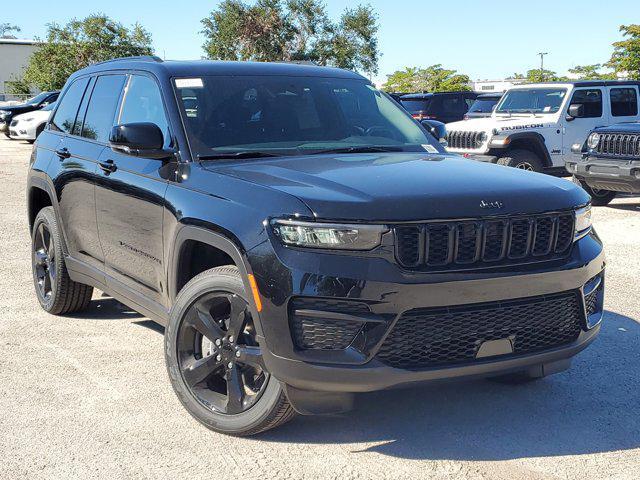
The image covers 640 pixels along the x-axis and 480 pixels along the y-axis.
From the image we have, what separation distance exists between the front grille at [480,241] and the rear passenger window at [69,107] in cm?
338

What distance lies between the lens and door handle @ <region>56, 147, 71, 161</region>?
5.87 metres

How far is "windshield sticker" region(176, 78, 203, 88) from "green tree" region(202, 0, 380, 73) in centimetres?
4748

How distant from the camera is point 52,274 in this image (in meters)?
6.31

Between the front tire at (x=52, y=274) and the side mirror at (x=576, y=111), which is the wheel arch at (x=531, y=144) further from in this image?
the front tire at (x=52, y=274)

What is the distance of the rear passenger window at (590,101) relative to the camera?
15.2 meters

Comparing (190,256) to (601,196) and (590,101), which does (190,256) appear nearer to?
(601,196)

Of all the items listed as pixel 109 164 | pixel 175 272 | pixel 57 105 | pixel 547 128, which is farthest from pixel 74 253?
pixel 547 128

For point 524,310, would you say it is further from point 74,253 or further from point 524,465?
point 74,253

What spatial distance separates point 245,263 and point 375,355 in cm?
68

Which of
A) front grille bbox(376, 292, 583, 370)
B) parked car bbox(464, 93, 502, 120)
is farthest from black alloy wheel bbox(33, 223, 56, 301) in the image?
parked car bbox(464, 93, 502, 120)

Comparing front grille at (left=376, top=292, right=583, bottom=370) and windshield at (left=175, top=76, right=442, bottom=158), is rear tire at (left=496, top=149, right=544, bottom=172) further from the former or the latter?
front grille at (left=376, top=292, right=583, bottom=370)

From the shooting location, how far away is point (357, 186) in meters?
3.80

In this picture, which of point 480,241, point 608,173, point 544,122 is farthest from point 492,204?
point 544,122

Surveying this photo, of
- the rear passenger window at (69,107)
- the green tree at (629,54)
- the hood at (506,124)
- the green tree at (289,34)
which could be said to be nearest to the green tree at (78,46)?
the green tree at (289,34)
